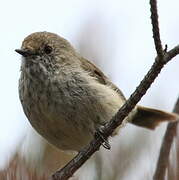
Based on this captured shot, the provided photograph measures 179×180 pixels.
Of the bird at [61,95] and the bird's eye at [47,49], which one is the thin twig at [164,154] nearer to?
the bird at [61,95]

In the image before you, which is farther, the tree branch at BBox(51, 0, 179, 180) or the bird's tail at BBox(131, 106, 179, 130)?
the bird's tail at BBox(131, 106, 179, 130)

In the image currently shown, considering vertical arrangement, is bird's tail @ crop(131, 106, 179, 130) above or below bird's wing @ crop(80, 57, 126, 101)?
below

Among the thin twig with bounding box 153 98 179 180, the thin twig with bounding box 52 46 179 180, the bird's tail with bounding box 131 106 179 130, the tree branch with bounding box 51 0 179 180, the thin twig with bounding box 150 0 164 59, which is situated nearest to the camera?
the thin twig with bounding box 153 98 179 180

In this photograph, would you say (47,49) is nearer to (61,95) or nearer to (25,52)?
(25,52)

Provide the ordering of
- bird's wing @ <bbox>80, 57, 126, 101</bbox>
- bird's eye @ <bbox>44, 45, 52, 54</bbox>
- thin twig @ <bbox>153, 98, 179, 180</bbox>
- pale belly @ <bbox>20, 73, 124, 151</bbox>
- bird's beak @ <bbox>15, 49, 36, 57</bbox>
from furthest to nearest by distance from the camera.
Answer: bird's wing @ <bbox>80, 57, 126, 101</bbox> < bird's eye @ <bbox>44, 45, 52, 54</bbox> < bird's beak @ <bbox>15, 49, 36, 57</bbox> < pale belly @ <bbox>20, 73, 124, 151</bbox> < thin twig @ <bbox>153, 98, 179, 180</bbox>

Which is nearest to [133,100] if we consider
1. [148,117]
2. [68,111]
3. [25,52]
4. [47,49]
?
[68,111]

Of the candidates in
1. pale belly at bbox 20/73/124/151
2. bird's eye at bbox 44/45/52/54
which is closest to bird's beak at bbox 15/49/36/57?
bird's eye at bbox 44/45/52/54

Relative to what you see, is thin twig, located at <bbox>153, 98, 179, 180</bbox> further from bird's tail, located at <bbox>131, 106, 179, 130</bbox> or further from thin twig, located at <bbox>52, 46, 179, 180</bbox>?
bird's tail, located at <bbox>131, 106, 179, 130</bbox>
